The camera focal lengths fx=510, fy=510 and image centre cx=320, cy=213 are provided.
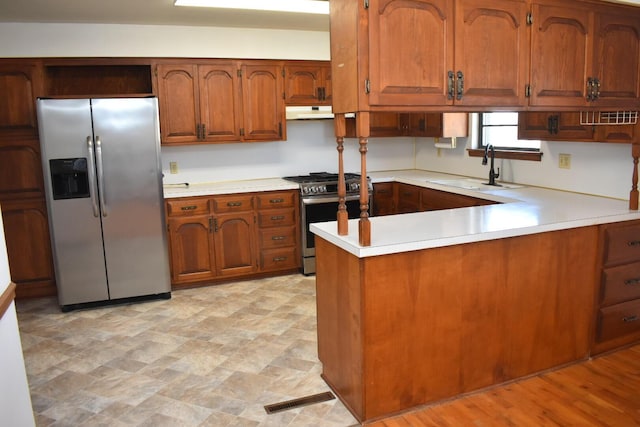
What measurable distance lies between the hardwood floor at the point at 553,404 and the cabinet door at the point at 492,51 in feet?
5.07

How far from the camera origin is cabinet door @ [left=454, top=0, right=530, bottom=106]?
250 cm

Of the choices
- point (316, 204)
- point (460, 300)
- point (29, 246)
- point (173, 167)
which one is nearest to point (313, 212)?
point (316, 204)

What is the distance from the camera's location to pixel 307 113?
5027 millimetres

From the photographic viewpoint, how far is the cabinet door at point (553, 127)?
3473mm

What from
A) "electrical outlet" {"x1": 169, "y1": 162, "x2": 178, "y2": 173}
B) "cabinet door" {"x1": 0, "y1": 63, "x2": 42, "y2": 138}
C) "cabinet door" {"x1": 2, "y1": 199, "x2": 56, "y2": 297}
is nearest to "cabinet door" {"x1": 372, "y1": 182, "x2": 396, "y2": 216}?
"electrical outlet" {"x1": 169, "y1": 162, "x2": 178, "y2": 173}

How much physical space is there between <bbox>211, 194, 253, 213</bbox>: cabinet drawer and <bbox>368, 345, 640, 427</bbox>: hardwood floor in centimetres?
266

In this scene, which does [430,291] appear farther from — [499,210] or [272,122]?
[272,122]

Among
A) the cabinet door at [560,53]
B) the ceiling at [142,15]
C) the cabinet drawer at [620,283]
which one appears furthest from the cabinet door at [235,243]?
the cabinet drawer at [620,283]

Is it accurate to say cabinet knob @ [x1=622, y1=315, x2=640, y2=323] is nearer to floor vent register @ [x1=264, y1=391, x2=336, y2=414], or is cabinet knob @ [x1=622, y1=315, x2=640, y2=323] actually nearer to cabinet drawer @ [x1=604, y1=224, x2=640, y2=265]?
cabinet drawer @ [x1=604, y1=224, x2=640, y2=265]

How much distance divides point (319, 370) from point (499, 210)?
149cm

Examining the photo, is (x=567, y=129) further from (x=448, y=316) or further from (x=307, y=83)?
(x=307, y=83)

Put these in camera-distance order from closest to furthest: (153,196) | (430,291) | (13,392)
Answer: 1. (13,392)
2. (430,291)
3. (153,196)

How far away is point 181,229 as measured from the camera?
455 centimetres

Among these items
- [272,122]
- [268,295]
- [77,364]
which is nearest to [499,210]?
[268,295]
